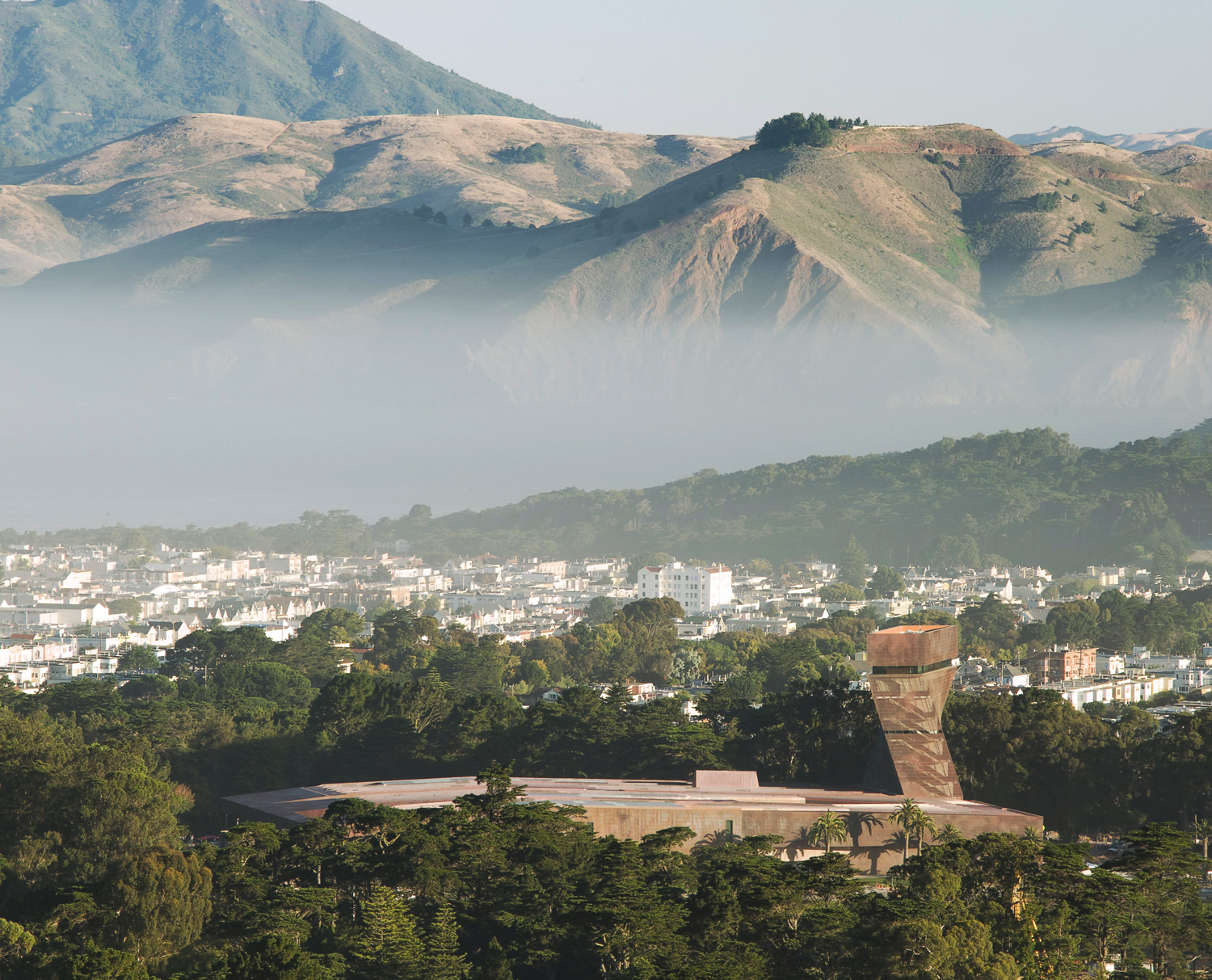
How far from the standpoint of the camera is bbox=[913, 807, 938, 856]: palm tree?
40.9 m

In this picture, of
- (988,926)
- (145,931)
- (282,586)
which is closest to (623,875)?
(988,926)

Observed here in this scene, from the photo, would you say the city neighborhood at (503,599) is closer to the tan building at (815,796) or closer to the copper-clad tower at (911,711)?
the copper-clad tower at (911,711)

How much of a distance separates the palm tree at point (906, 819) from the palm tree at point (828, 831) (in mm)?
1470

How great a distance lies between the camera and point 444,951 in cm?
3189

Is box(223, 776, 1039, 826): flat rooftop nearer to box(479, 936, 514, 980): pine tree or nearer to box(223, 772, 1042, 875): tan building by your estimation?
box(223, 772, 1042, 875): tan building

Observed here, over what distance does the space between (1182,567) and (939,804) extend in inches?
4568

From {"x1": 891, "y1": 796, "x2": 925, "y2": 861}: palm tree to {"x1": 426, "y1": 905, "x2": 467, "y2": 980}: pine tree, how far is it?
1300 cm

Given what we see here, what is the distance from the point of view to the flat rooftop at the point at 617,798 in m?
42.7

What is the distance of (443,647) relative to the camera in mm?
85812

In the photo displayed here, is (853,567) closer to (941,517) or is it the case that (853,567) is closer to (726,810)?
(941,517)

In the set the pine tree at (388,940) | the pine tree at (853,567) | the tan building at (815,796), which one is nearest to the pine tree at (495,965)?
the pine tree at (388,940)

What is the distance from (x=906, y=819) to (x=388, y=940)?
1534cm

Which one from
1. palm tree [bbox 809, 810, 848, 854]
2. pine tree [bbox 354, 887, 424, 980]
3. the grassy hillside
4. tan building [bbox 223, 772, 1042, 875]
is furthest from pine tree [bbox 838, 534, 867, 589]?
pine tree [bbox 354, 887, 424, 980]

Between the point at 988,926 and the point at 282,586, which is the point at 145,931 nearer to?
the point at 988,926
